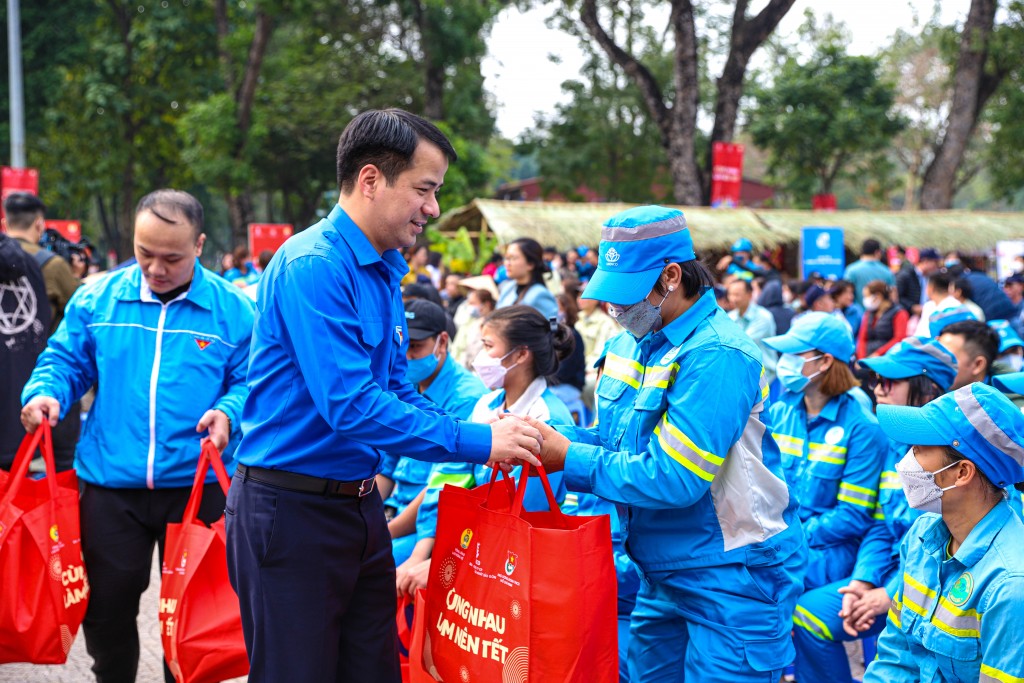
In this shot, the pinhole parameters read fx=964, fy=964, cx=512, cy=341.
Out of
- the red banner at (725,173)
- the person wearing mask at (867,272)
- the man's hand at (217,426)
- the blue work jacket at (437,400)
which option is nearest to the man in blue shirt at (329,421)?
the man's hand at (217,426)

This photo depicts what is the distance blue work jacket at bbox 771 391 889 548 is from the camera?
4.09 m

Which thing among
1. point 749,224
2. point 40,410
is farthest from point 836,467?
point 749,224

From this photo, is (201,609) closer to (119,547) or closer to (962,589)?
(119,547)

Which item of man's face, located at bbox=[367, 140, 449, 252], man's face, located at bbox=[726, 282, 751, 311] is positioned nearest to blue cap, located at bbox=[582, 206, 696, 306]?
man's face, located at bbox=[367, 140, 449, 252]

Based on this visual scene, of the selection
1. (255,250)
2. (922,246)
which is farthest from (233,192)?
(922,246)

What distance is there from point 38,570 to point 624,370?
223 centimetres

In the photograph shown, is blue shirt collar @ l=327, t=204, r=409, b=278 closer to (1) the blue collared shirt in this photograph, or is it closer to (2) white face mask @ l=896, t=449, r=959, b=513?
(1) the blue collared shirt

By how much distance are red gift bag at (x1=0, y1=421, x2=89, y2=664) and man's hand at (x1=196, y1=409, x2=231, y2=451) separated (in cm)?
54

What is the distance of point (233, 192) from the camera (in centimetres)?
2705

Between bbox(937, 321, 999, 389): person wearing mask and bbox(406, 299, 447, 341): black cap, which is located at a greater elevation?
bbox(406, 299, 447, 341): black cap

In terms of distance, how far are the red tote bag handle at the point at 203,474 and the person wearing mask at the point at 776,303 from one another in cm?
A: 744

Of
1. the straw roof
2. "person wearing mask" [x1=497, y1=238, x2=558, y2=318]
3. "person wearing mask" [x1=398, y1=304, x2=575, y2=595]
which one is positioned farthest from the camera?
the straw roof

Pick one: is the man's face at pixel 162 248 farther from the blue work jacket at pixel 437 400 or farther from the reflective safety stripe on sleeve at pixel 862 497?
the reflective safety stripe on sleeve at pixel 862 497

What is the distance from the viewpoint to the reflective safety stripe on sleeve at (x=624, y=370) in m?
2.97
